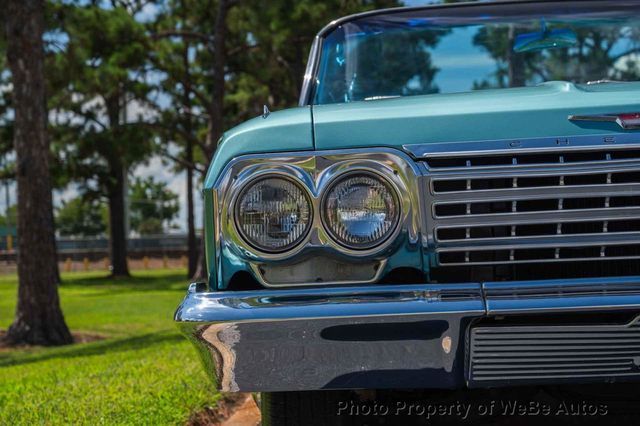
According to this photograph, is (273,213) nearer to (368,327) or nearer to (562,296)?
(368,327)

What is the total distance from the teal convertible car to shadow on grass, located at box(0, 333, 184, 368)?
7.03 metres

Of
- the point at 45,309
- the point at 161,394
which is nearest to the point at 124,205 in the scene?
the point at 45,309

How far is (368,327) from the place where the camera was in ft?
7.44

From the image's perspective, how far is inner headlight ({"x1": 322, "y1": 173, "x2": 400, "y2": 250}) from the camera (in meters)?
2.47

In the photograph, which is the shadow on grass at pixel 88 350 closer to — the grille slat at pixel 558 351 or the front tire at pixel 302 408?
the front tire at pixel 302 408

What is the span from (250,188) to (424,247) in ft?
1.66

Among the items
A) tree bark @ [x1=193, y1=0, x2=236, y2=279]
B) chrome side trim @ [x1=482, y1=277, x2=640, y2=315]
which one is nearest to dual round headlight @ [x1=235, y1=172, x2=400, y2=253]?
chrome side trim @ [x1=482, y1=277, x2=640, y2=315]

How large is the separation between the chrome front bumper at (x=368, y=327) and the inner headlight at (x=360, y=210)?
175 mm

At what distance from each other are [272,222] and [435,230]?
17.6 inches

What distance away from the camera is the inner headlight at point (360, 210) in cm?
247

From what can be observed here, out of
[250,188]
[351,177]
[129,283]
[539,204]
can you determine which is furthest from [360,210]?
[129,283]

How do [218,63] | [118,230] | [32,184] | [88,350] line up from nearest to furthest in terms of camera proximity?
1. [88,350]
2. [32,184]
3. [218,63]
4. [118,230]

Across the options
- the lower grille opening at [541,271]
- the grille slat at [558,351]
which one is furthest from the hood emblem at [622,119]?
the grille slat at [558,351]

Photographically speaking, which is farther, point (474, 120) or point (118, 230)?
point (118, 230)
